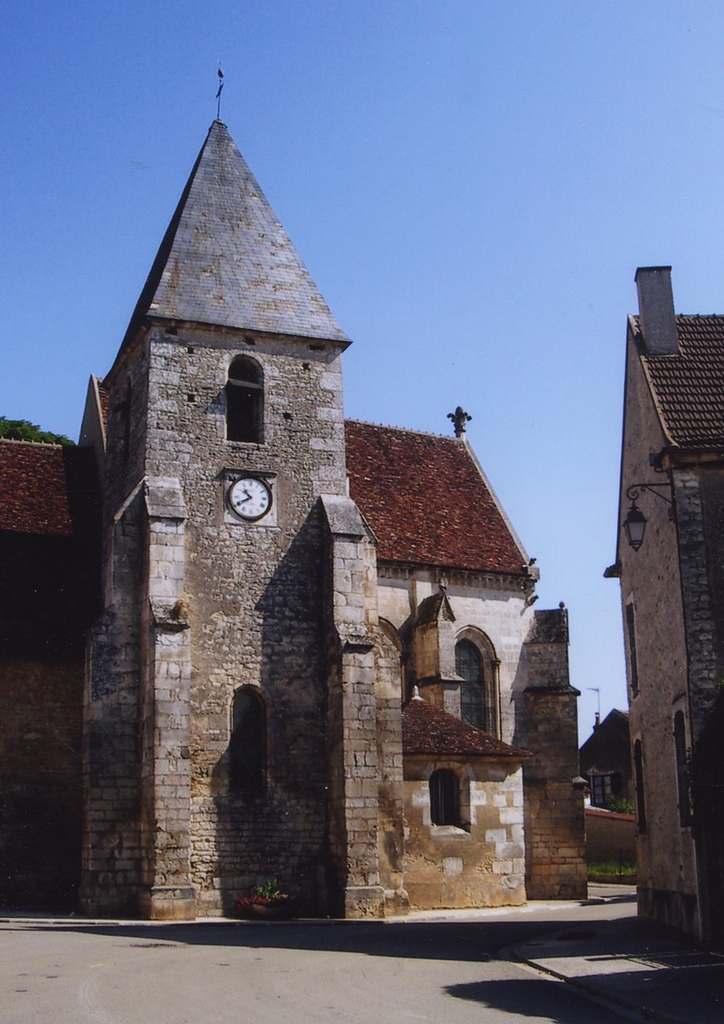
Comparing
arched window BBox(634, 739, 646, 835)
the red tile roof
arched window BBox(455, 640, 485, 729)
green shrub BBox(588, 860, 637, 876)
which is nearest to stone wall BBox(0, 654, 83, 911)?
the red tile roof

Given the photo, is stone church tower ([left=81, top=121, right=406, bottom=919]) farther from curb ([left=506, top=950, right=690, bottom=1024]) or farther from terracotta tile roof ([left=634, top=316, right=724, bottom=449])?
curb ([left=506, top=950, right=690, bottom=1024])

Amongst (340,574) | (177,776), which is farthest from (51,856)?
(340,574)

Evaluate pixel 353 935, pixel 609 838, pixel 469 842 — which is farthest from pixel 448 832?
pixel 609 838

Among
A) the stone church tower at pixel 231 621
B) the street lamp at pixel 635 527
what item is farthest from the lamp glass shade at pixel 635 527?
the stone church tower at pixel 231 621

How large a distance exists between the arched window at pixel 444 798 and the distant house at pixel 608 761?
24.1 meters

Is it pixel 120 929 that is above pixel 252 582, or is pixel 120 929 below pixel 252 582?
below

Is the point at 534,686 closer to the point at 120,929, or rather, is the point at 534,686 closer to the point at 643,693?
the point at 643,693

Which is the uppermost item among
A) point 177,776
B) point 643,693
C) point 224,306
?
point 224,306

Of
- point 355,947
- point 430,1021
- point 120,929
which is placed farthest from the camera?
point 120,929

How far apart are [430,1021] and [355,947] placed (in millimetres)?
5996

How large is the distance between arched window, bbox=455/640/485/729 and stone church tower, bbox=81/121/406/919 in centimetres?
610

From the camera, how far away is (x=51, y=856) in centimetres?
2125

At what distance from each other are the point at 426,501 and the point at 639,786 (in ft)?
36.9

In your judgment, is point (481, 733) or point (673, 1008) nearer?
point (673, 1008)
